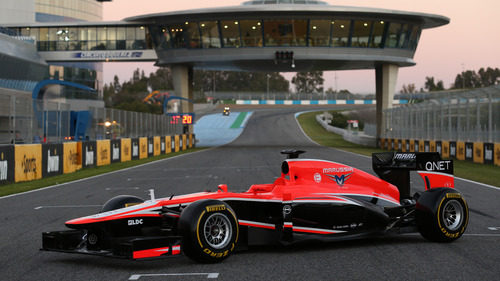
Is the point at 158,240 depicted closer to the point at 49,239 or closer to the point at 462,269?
the point at 49,239

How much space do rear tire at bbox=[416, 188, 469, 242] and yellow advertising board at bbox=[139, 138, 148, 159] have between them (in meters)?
30.4

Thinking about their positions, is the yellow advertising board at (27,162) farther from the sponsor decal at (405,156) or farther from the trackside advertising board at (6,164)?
the sponsor decal at (405,156)

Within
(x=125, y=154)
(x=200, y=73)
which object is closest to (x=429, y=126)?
(x=125, y=154)

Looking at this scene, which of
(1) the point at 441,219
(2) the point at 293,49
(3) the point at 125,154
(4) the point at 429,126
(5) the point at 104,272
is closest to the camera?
(5) the point at 104,272

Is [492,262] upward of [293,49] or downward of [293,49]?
downward

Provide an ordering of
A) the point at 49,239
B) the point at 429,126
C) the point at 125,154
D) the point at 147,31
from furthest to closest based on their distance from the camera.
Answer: the point at 147,31 < the point at 429,126 < the point at 125,154 < the point at 49,239

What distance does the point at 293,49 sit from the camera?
168 feet

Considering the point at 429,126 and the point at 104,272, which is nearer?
the point at 104,272

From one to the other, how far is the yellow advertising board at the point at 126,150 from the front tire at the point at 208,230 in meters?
27.1

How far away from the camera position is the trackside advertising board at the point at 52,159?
22530 mm

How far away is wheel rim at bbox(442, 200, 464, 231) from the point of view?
8867 millimetres

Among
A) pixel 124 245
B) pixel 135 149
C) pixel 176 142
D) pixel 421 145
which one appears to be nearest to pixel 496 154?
pixel 421 145

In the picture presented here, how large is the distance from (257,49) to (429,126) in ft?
57.4

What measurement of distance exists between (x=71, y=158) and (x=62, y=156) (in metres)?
1.19
